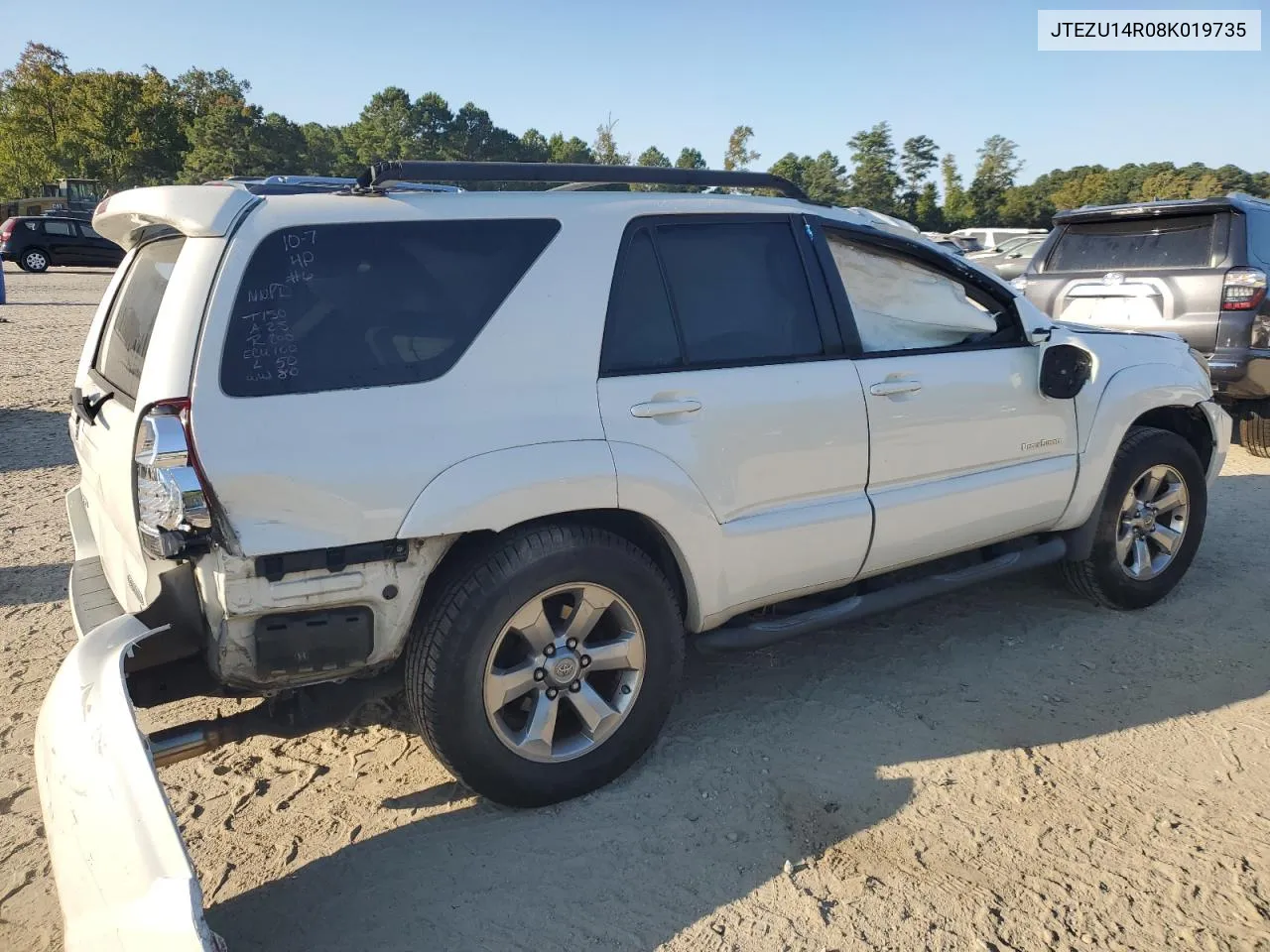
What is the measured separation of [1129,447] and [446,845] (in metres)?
3.38

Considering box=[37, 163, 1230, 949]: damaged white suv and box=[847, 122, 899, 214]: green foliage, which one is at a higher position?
box=[847, 122, 899, 214]: green foliage

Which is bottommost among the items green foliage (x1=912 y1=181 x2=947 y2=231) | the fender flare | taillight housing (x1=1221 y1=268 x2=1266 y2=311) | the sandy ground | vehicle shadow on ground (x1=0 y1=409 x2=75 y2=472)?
the sandy ground

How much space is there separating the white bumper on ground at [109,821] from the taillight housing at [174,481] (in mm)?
290

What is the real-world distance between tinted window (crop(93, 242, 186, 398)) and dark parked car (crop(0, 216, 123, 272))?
27.1 m

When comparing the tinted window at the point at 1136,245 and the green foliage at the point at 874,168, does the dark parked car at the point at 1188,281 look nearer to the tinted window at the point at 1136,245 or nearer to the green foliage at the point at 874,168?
the tinted window at the point at 1136,245

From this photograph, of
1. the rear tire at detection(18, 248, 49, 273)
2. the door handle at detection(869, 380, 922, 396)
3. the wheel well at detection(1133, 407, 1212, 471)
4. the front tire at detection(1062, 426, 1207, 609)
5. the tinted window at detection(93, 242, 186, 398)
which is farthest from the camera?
the rear tire at detection(18, 248, 49, 273)

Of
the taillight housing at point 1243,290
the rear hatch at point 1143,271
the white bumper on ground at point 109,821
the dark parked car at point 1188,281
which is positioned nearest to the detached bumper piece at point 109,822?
the white bumper on ground at point 109,821

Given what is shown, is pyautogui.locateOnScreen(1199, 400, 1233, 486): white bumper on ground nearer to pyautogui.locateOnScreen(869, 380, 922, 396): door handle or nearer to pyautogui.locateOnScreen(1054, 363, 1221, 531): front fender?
pyautogui.locateOnScreen(1054, 363, 1221, 531): front fender

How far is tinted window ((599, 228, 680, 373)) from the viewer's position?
9.59 feet

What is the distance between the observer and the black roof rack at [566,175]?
2.78 m

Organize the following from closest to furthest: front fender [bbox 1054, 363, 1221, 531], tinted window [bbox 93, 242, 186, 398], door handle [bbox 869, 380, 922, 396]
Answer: tinted window [bbox 93, 242, 186, 398] < door handle [bbox 869, 380, 922, 396] < front fender [bbox 1054, 363, 1221, 531]

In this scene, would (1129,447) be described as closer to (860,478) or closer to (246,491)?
(860,478)

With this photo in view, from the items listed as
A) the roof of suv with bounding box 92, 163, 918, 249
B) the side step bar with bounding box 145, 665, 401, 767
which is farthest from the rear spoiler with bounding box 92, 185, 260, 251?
the side step bar with bounding box 145, 665, 401, 767

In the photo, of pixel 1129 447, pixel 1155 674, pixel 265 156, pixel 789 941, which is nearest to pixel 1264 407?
pixel 1129 447
